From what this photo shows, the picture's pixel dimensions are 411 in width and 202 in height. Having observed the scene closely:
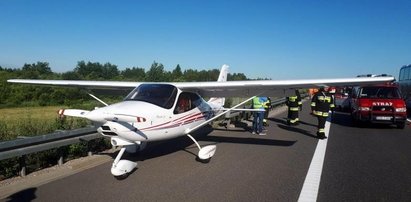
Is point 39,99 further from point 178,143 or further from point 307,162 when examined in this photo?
point 307,162

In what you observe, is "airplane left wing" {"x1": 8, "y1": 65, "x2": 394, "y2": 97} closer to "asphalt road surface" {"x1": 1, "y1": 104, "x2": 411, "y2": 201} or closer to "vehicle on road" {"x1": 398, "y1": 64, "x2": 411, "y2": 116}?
"asphalt road surface" {"x1": 1, "y1": 104, "x2": 411, "y2": 201}

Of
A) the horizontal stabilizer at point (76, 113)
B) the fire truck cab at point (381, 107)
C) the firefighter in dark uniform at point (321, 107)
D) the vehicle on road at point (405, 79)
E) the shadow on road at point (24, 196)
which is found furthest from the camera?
the vehicle on road at point (405, 79)

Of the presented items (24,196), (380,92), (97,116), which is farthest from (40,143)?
(380,92)

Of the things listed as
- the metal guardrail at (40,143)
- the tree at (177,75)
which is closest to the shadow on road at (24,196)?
the metal guardrail at (40,143)

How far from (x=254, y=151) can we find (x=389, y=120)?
337 inches

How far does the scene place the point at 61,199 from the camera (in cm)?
532

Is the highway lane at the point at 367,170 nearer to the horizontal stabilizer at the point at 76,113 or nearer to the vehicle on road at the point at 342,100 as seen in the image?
the horizontal stabilizer at the point at 76,113

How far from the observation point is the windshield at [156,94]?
800cm

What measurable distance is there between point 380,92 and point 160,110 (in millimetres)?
12591

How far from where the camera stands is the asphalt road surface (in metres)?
5.54

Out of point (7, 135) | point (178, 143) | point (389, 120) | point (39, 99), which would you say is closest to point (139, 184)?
point (7, 135)

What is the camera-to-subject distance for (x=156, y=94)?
325 inches

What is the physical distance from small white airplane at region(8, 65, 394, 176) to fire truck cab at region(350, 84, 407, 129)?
6.64 meters

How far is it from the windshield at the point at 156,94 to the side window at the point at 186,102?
25 cm
